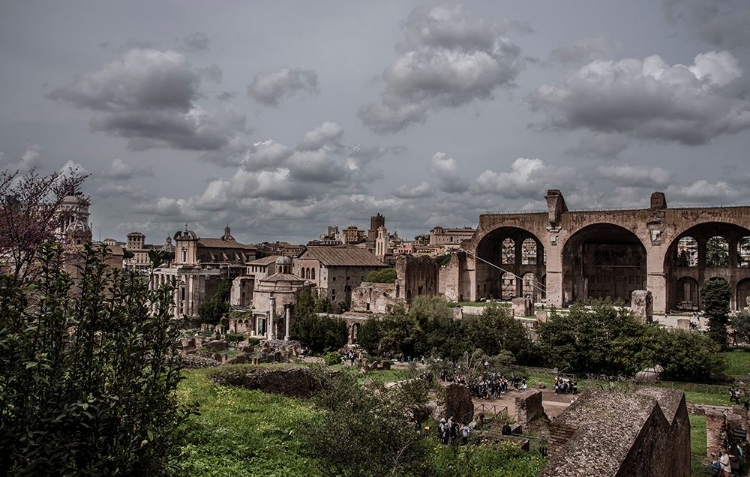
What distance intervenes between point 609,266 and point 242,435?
5127 centimetres

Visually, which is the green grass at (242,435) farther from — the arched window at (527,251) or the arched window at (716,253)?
the arched window at (716,253)

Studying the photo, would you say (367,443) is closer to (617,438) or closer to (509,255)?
(617,438)

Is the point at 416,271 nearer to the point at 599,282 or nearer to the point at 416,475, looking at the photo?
the point at 599,282

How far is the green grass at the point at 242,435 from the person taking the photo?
8.48m

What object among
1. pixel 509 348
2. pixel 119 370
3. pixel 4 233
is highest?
pixel 4 233

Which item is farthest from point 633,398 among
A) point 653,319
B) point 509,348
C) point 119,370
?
point 653,319

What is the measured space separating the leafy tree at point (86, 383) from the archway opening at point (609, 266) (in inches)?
1971

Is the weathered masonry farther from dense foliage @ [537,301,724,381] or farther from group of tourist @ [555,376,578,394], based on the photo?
group of tourist @ [555,376,578,394]

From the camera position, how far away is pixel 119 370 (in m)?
4.43

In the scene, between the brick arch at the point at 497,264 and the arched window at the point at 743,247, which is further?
the brick arch at the point at 497,264

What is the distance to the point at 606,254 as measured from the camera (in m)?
55.5

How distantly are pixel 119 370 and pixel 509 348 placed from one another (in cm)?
2929

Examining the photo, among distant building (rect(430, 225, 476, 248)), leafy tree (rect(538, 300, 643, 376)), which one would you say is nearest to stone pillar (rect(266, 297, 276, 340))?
leafy tree (rect(538, 300, 643, 376))

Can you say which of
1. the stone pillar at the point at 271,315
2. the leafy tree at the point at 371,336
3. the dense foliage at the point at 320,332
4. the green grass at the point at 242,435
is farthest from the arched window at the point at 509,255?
the green grass at the point at 242,435
